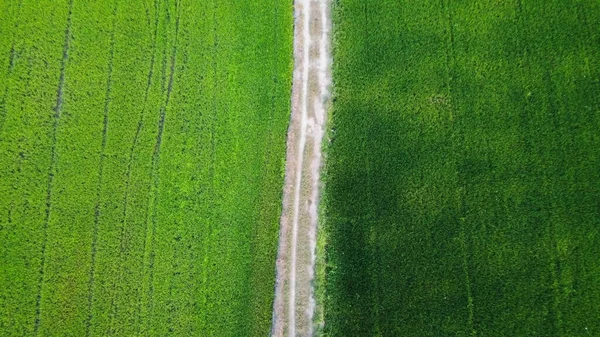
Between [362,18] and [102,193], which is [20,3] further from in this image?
[362,18]

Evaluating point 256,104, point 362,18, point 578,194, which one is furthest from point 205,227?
point 578,194

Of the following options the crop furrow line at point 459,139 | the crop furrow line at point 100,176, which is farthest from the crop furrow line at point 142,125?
the crop furrow line at point 459,139

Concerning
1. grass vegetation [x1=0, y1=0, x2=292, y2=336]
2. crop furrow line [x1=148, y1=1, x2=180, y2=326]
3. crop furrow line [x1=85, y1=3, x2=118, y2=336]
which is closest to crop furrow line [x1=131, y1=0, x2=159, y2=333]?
grass vegetation [x1=0, y1=0, x2=292, y2=336]

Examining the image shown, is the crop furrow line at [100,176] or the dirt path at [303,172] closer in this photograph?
the crop furrow line at [100,176]

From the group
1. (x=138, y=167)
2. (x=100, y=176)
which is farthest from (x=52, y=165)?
(x=138, y=167)

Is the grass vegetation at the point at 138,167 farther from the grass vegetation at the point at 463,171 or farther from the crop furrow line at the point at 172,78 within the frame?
the grass vegetation at the point at 463,171

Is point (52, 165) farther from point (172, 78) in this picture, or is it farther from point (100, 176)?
point (172, 78)
